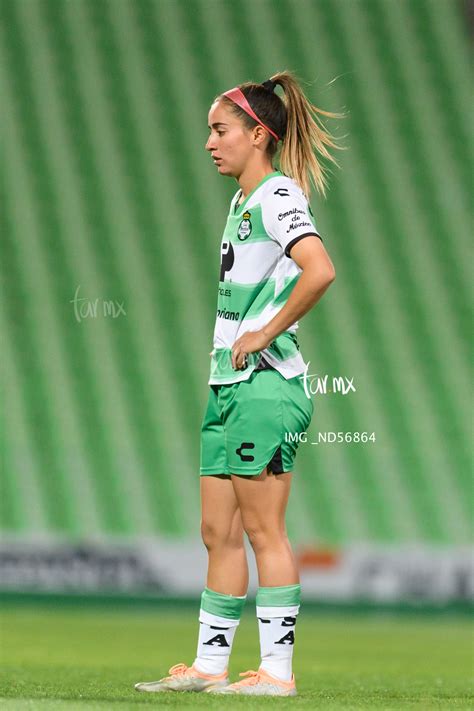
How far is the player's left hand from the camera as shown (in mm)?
3205

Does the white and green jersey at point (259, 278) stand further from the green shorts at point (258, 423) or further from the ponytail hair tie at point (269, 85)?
the ponytail hair tie at point (269, 85)

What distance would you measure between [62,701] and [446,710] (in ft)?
2.87

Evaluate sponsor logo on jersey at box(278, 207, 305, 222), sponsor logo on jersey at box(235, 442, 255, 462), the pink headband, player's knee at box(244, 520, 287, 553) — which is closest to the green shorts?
sponsor logo on jersey at box(235, 442, 255, 462)

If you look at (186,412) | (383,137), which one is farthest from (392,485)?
(383,137)

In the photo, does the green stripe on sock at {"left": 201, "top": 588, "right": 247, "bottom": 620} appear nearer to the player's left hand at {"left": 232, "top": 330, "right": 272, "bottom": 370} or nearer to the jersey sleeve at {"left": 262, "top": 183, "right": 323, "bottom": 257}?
the player's left hand at {"left": 232, "top": 330, "right": 272, "bottom": 370}

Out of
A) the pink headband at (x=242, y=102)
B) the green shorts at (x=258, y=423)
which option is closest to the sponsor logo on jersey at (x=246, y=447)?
the green shorts at (x=258, y=423)

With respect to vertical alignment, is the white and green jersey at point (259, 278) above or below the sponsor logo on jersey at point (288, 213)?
below

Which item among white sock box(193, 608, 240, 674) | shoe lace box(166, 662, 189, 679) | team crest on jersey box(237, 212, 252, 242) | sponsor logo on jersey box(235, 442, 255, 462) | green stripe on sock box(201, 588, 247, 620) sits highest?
team crest on jersey box(237, 212, 252, 242)

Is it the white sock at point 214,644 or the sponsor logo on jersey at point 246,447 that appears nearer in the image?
the sponsor logo on jersey at point 246,447

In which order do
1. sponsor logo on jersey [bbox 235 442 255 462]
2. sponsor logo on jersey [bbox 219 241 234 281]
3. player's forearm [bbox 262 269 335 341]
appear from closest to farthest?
player's forearm [bbox 262 269 335 341] → sponsor logo on jersey [bbox 235 442 255 462] → sponsor logo on jersey [bbox 219 241 234 281]

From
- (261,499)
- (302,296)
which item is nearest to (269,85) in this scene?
(302,296)

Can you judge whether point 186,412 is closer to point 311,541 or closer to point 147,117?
point 311,541

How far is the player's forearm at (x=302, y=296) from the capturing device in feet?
10.3

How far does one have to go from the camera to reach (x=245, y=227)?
10.9 feet
